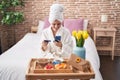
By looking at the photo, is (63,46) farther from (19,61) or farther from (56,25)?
(19,61)

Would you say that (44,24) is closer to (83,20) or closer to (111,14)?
(83,20)

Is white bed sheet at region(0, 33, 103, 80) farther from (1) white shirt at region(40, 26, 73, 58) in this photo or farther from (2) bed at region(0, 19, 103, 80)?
(1) white shirt at region(40, 26, 73, 58)

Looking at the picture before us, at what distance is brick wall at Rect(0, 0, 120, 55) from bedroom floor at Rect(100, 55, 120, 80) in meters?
0.45

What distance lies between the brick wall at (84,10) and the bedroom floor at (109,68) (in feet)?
1.47

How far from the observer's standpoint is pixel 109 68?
4680 mm

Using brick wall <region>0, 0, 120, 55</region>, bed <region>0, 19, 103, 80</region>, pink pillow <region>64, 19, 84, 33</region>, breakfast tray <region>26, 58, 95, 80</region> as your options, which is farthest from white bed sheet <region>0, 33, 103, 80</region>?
brick wall <region>0, 0, 120, 55</region>

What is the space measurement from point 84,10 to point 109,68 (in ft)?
5.53

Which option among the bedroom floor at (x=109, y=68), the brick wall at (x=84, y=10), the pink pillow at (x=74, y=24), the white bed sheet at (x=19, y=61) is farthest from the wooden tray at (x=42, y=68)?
the brick wall at (x=84, y=10)

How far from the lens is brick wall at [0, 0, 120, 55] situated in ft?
17.9

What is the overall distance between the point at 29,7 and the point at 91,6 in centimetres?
162

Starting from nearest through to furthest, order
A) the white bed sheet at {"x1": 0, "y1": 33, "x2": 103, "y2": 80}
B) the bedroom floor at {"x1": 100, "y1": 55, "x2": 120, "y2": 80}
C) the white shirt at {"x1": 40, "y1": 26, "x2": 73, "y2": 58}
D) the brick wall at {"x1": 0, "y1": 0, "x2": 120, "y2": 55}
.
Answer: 1. the white shirt at {"x1": 40, "y1": 26, "x2": 73, "y2": 58}
2. the white bed sheet at {"x1": 0, "y1": 33, "x2": 103, "y2": 80}
3. the bedroom floor at {"x1": 100, "y1": 55, "x2": 120, "y2": 80}
4. the brick wall at {"x1": 0, "y1": 0, "x2": 120, "y2": 55}

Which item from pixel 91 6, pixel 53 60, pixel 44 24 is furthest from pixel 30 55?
pixel 91 6

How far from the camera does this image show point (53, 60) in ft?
7.61

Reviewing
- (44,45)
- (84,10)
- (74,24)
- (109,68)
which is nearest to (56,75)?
(44,45)
